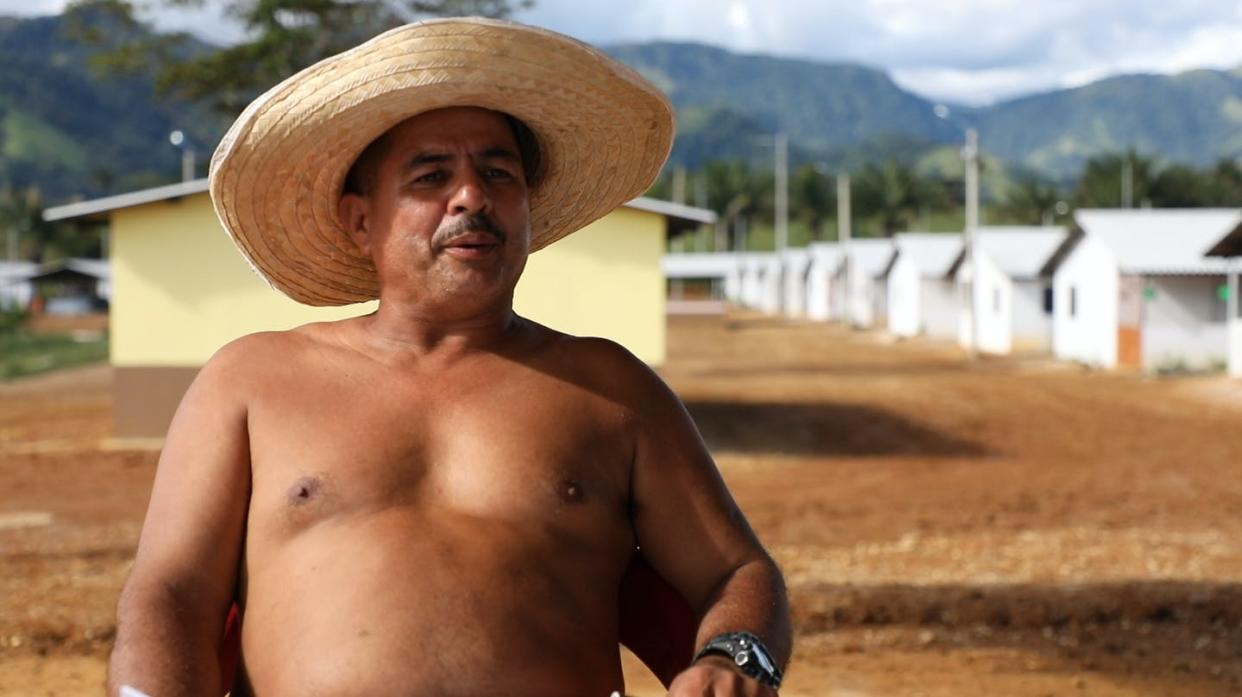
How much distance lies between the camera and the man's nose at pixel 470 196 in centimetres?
260

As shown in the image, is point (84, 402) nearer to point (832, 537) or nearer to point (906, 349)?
point (832, 537)

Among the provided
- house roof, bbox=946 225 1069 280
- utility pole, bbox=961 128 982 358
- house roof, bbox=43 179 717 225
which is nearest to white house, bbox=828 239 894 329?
house roof, bbox=946 225 1069 280

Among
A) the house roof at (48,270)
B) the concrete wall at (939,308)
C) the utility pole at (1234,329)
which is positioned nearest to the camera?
the utility pole at (1234,329)

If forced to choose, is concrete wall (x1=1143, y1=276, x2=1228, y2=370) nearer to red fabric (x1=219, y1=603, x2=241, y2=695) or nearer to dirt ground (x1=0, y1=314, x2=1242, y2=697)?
dirt ground (x1=0, y1=314, x2=1242, y2=697)

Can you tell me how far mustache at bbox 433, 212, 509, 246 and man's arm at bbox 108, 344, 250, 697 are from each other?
1.49 ft

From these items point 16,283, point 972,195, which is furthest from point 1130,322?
point 16,283

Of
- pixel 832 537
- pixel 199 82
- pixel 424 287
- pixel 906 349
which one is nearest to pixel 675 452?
pixel 424 287

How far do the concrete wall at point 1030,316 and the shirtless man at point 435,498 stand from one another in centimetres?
3676

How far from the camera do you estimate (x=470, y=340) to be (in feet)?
9.04

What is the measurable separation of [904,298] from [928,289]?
1.93m

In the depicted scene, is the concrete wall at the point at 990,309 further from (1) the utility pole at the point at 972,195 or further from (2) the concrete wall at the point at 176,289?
(2) the concrete wall at the point at 176,289

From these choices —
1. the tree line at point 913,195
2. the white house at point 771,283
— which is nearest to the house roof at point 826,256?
the white house at point 771,283

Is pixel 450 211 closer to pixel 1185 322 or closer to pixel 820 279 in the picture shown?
pixel 1185 322

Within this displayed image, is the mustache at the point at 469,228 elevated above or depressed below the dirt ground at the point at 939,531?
above
